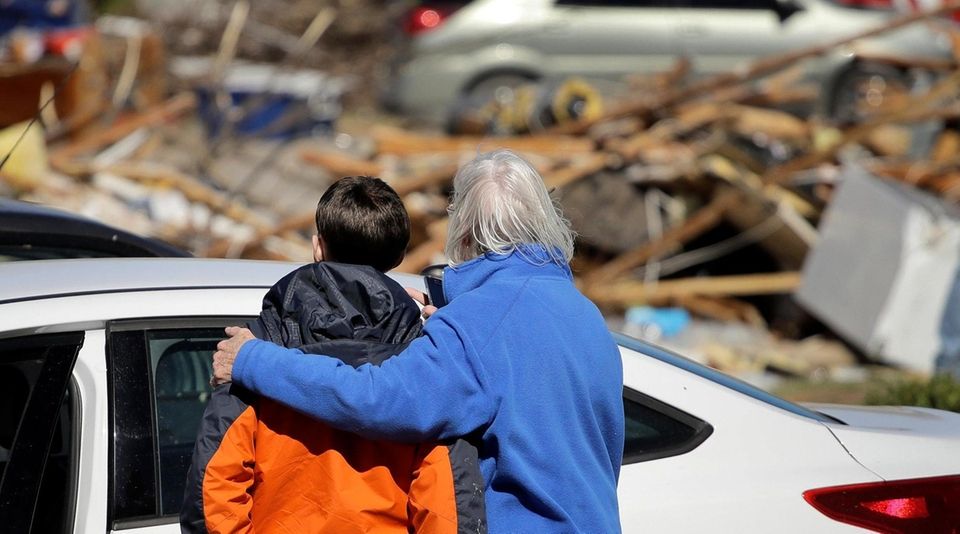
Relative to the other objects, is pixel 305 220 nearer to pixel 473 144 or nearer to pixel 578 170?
pixel 473 144

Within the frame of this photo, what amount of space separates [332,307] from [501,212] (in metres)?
0.35

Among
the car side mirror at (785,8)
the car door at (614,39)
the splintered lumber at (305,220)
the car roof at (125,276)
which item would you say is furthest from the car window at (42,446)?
the car side mirror at (785,8)

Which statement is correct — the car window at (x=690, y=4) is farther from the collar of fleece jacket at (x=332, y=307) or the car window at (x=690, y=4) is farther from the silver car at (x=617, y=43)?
→ the collar of fleece jacket at (x=332, y=307)

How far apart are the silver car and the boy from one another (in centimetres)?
950

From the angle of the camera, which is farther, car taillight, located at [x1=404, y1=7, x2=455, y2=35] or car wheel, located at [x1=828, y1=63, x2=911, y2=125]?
car taillight, located at [x1=404, y1=7, x2=455, y2=35]

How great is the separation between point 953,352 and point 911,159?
226cm

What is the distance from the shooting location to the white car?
2.20 metres

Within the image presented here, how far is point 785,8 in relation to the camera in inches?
452

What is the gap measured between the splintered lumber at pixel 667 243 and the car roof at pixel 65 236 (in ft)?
16.4

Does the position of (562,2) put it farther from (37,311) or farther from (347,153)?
(37,311)

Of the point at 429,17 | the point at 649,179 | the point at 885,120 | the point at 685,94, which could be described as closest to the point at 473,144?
the point at 649,179

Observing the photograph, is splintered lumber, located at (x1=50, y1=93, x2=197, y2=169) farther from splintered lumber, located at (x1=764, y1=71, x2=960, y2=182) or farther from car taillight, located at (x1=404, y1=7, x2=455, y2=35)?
splintered lumber, located at (x1=764, y1=71, x2=960, y2=182)

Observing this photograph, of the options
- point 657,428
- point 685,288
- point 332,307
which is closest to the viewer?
point 332,307

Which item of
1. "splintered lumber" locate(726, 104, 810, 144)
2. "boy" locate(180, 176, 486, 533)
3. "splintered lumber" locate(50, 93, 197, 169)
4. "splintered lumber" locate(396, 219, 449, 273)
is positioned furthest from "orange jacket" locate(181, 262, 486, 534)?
"splintered lumber" locate(726, 104, 810, 144)
